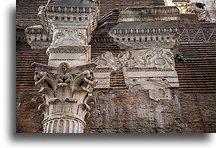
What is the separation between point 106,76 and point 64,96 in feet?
5.88

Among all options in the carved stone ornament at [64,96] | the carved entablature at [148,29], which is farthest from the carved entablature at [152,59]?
the carved stone ornament at [64,96]

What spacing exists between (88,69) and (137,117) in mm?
1479

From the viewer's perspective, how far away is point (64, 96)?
539 cm

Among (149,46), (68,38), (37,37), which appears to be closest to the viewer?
(68,38)

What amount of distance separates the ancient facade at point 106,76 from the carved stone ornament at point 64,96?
2 centimetres

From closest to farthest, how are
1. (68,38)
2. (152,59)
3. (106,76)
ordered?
(68,38)
(106,76)
(152,59)

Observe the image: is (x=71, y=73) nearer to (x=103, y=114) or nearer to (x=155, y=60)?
(x=103, y=114)

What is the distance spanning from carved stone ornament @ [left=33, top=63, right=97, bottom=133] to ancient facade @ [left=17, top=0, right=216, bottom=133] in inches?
0.7

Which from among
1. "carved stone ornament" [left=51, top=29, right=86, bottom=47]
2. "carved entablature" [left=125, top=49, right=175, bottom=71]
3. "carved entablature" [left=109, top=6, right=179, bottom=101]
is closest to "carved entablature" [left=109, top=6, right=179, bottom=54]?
"carved entablature" [left=109, top=6, right=179, bottom=101]

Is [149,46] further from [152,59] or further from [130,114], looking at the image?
[130,114]

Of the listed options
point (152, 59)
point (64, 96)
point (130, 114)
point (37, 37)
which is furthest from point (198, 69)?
point (37, 37)

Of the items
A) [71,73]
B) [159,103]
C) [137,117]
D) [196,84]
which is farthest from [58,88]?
[196,84]

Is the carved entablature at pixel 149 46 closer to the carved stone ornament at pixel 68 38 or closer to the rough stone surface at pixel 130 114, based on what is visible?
the rough stone surface at pixel 130 114

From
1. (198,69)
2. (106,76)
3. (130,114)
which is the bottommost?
(130,114)
